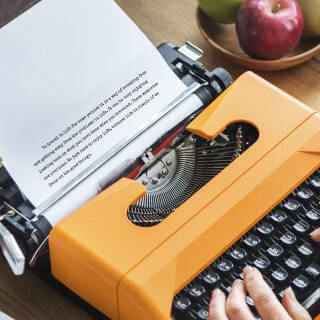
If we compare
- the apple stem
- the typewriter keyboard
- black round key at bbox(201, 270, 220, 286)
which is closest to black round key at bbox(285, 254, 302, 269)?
the typewriter keyboard

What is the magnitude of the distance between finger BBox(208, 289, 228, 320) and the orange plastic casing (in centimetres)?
4

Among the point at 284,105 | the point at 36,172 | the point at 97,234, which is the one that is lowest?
the point at 284,105

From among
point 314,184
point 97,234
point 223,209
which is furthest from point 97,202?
point 314,184

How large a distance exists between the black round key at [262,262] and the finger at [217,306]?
0.25 ft

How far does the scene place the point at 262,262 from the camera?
4.11 ft

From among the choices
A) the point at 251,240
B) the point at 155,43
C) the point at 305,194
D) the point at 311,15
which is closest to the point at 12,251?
the point at 251,240

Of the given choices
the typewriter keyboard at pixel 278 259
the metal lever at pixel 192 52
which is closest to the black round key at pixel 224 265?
the typewriter keyboard at pixel 278 259

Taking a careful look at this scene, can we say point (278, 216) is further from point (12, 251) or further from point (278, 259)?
point (12, 251)

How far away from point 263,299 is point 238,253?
0.09m

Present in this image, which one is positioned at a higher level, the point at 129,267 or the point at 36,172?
the point at 36,172

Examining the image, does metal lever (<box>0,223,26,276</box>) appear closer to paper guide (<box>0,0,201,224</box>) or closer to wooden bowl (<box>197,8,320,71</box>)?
paper guide (<box>0,0,201,224</box>)

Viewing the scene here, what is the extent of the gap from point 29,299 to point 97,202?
224mm

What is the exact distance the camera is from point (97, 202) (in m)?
1.25

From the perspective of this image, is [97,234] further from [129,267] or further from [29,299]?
[29,299]
